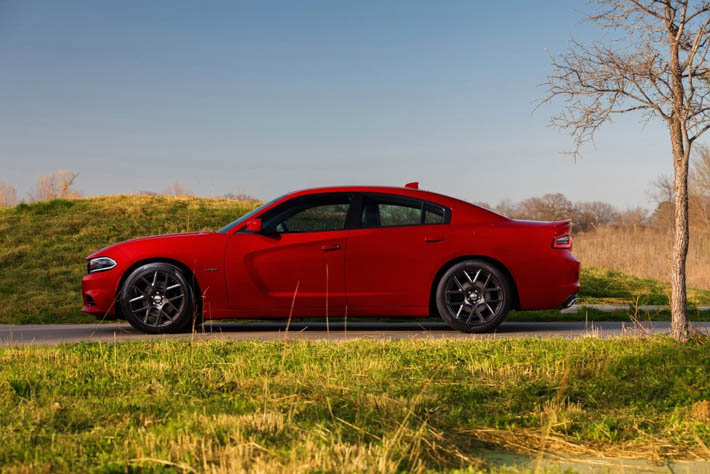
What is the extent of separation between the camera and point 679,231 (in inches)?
302

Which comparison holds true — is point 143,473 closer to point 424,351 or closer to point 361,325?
point 424,351

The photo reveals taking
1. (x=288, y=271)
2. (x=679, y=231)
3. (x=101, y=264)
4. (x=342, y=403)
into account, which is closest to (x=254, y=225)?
(x=288, y=271)

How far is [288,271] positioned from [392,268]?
1234 millimetres

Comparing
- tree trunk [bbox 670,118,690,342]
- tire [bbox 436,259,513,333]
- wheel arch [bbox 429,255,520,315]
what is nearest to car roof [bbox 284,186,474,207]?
wheel arch [bbox 429,255,520,315]

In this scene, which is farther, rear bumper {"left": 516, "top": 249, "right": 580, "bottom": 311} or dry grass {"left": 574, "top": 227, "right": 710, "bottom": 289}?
dry grass {"left": 574, "top": 227, "right": 710, "bottom": 289}

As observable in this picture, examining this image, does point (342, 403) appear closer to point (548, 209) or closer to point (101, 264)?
point (101, 264)

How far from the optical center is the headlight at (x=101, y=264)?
9.32 m

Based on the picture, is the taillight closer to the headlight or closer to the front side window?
the front side window

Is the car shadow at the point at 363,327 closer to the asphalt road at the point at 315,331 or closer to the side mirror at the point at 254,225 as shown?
the asphalt road at the point at 315,331

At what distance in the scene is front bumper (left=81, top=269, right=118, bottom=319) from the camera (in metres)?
9.30

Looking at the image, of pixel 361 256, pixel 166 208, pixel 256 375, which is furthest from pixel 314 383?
pixel 166 208

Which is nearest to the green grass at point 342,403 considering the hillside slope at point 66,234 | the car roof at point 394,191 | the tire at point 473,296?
the tire at point 473,296

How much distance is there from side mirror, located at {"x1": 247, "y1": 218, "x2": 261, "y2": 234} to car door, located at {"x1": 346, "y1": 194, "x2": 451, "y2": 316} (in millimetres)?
1096

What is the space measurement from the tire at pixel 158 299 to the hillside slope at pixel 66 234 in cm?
418
